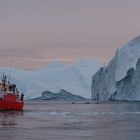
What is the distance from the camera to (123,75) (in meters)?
89.1

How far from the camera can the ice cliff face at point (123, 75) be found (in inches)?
3457

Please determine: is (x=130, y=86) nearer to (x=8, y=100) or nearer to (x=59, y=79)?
(x=8, y=100)

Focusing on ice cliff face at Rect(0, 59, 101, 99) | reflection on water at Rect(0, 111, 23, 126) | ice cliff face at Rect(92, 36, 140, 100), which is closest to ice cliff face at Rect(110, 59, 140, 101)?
→ ice cliff face at Rect(92, 36, 140, 100)

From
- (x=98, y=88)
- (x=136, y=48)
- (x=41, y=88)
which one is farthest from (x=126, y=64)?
(x=41, y=88)

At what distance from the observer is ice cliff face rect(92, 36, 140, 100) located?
3457 inches

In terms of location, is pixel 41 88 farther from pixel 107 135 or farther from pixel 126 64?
pixel 107 135

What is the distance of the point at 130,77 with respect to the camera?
88.3 meters

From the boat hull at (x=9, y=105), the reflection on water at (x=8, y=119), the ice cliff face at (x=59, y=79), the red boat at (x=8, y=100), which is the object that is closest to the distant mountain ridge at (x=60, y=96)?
the ice cliff face at (x=59, y=79)

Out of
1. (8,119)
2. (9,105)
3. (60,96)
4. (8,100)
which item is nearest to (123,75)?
(9,105)

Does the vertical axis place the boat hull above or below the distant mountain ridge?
below

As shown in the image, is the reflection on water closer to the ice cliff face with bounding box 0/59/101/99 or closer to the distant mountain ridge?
the ice cliff face with bounding box 0/59/101/99

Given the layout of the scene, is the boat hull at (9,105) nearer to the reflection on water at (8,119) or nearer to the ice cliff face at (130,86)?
the reflection on water at (8,119)

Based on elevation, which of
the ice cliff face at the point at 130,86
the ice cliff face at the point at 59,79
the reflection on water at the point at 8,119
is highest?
the ice cliff face at the point at 59,79

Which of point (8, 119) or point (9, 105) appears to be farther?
point (9, 105)
